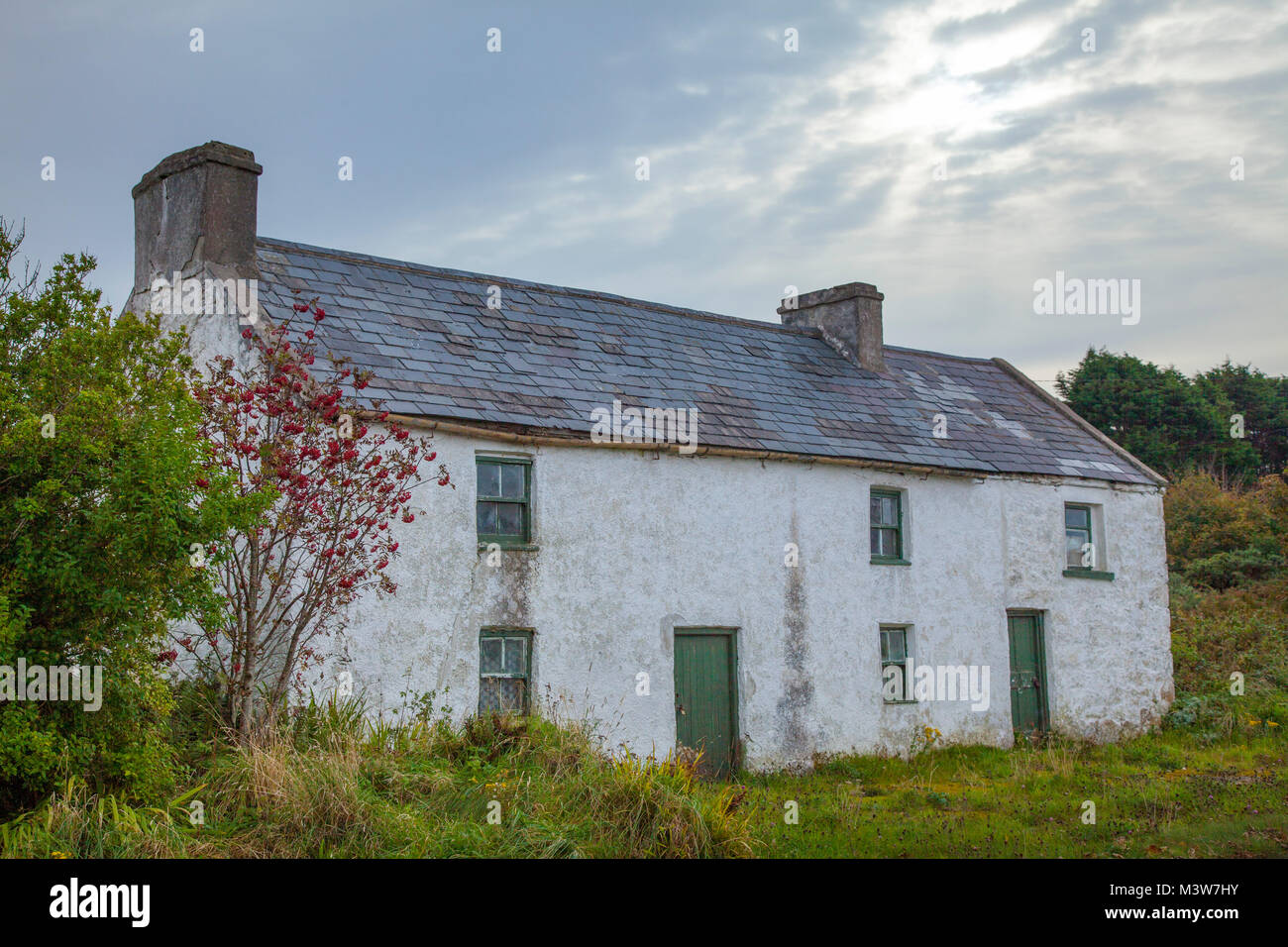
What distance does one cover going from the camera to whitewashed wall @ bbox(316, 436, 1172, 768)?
13.8 meters

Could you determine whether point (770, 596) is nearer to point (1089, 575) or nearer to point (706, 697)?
point (706, 697)

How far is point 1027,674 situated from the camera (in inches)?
782

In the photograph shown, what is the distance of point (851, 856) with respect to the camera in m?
11.0

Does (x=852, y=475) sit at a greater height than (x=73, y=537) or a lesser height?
greater

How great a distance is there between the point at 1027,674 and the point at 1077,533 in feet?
9.44

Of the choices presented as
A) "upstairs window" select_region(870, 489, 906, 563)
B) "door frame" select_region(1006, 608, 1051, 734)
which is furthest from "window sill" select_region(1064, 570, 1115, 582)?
"upstairs window" select_region(870, 489, 906, 563)

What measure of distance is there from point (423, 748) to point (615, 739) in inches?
131

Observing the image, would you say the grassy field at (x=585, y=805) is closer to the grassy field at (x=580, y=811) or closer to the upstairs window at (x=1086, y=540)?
the grassy field at (x=580, y=811)

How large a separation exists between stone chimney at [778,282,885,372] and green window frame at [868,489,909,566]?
3.77m

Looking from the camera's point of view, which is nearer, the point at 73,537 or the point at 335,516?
the point at 73,537

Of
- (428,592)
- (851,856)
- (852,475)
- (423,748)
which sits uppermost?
(852,475)

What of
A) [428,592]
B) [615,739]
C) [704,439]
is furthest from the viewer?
[704,439]
